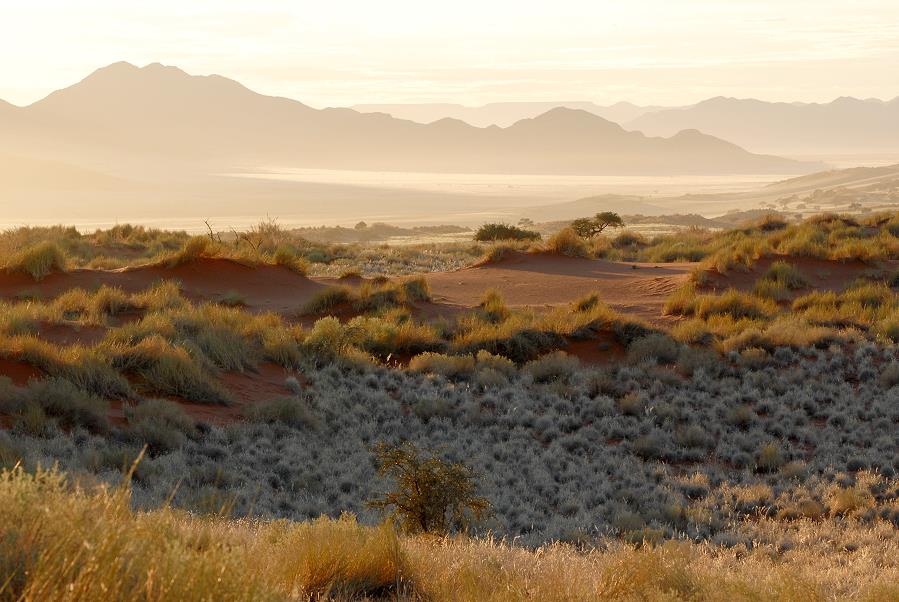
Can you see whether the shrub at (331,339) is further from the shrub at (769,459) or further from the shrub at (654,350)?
the shrub at (769,459)

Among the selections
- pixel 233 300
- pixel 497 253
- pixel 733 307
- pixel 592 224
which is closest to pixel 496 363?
pixel 733 307

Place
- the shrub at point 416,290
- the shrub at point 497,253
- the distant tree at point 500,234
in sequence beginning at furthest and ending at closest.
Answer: the distant tree at point 500,234
the shrub at point 497,253
the shrub at point 416,290

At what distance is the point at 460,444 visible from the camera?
1189 cm

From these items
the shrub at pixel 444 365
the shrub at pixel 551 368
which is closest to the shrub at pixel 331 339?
the shrub at pixel 444 365

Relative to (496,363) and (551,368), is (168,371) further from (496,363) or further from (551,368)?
(551,368)

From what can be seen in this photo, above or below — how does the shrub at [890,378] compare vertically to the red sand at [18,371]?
below

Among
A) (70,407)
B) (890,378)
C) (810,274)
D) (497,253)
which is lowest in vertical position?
(890,378)

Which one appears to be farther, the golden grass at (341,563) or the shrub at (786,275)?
the shrub at (786,275)

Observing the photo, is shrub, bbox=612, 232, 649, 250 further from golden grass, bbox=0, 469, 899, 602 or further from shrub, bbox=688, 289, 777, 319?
golden grass, bbox=0, 469, 899, 602

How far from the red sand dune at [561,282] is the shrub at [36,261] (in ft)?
29.5

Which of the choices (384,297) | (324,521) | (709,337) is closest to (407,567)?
(324,521)

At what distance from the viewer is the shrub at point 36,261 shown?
21.0 m

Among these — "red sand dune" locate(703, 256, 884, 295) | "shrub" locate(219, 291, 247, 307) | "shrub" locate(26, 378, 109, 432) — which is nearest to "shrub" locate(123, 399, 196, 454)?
"shrub" locate(26, 378, 109, 432)

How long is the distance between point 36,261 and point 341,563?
707 inches
